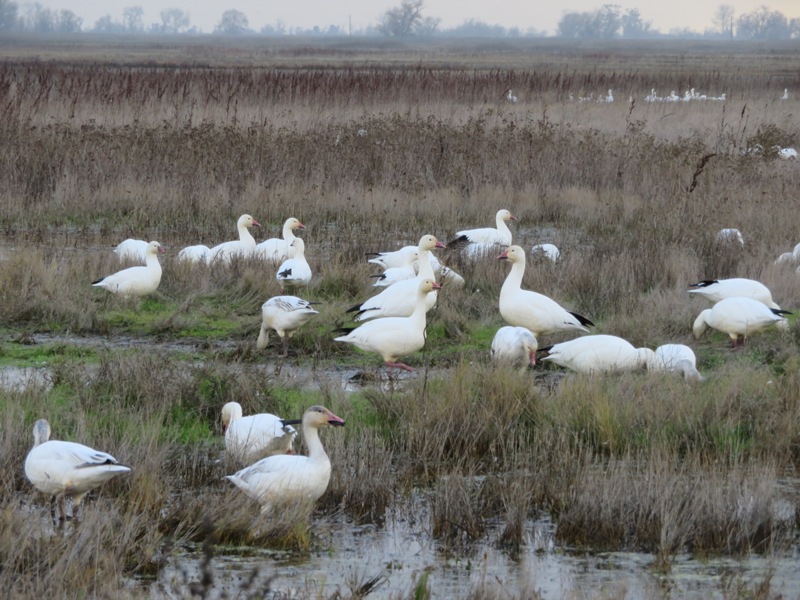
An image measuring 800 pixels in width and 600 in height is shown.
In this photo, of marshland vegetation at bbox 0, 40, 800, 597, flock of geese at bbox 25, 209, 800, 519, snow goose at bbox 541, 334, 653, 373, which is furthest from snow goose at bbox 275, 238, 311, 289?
snow goose at bbox 541, 334, 653, 373

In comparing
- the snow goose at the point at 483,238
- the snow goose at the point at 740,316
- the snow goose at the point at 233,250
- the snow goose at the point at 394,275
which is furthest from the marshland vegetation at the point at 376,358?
the snow goose at the point at 483,238

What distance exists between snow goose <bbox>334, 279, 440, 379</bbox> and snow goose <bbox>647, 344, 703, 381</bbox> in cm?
154

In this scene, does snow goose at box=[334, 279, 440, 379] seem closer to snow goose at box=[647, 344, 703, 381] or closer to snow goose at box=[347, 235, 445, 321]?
snow goose at box=[347, 235, 445, 321]

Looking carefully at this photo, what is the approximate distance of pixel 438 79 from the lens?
25078 mm

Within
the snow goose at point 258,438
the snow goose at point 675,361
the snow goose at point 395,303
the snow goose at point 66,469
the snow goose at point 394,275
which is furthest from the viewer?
the snow goose at point 394,275

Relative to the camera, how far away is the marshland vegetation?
5.05 meters

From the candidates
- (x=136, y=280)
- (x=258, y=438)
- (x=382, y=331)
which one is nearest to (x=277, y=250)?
(x=136, y=280)

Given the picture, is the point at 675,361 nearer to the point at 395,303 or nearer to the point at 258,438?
the point at 395,303

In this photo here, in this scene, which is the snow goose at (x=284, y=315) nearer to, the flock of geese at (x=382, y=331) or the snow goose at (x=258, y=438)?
the flock of geese at (x=382, y=331)

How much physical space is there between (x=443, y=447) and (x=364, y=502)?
2.68 feet

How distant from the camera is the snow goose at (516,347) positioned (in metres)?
7.44

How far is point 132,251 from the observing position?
10.5 m

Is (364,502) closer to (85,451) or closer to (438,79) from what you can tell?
(85,451)

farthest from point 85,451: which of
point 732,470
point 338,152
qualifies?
point 338,152
